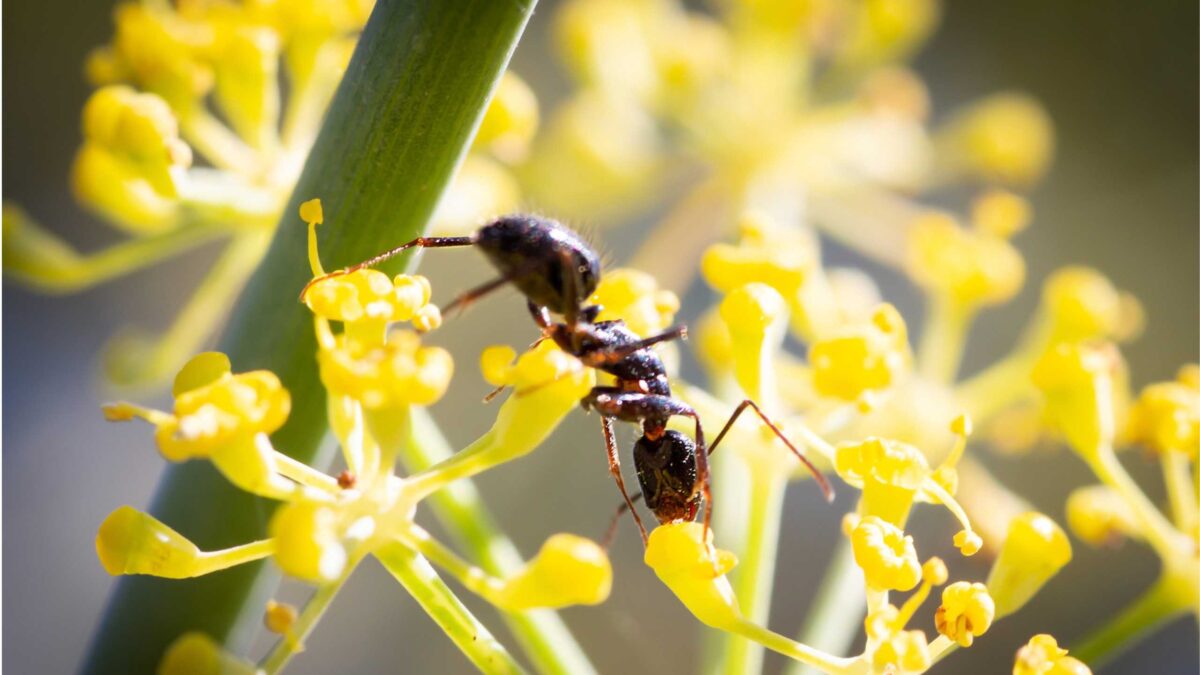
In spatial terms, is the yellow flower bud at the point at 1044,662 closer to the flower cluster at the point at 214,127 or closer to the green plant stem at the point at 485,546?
the green plant stem at the point at 485,546

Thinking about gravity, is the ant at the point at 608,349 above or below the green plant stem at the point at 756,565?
above

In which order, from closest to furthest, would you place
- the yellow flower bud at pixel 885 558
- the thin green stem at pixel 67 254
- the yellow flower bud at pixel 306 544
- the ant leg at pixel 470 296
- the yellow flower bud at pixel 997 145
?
the yellow flower bud at pixel 306 544
the yellow flower bud at pixel 885 558
the ant leg at pixel 470 296
the thin green stem at pixel 67 254
the yellow flower bud at pixel 997 145

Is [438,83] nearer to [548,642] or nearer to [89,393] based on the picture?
[548,642]

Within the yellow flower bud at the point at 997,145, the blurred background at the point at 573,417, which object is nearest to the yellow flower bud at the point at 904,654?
the blurred background at the point at 573,417


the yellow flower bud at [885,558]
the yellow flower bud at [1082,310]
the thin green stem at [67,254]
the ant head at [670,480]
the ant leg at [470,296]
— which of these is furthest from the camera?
the yellow flower bud at [1082,310]

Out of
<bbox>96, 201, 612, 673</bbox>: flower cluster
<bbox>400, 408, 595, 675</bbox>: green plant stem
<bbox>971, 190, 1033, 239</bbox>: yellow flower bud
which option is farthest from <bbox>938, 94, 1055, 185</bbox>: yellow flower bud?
<bbox>96, 201, 612, 673</bbox>: flower cluster

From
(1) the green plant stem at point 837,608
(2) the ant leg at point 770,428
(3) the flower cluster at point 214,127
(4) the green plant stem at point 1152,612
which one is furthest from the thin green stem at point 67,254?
(4) the green plant stem at point 1152,612

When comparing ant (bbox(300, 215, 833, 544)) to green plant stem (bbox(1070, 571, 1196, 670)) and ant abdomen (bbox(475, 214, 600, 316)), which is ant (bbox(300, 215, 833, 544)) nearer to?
ant abdomen (bbox(475, 214, 600, 316))

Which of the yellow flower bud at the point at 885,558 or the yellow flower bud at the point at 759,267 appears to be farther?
the yellow flower bud at the point at 759,267
